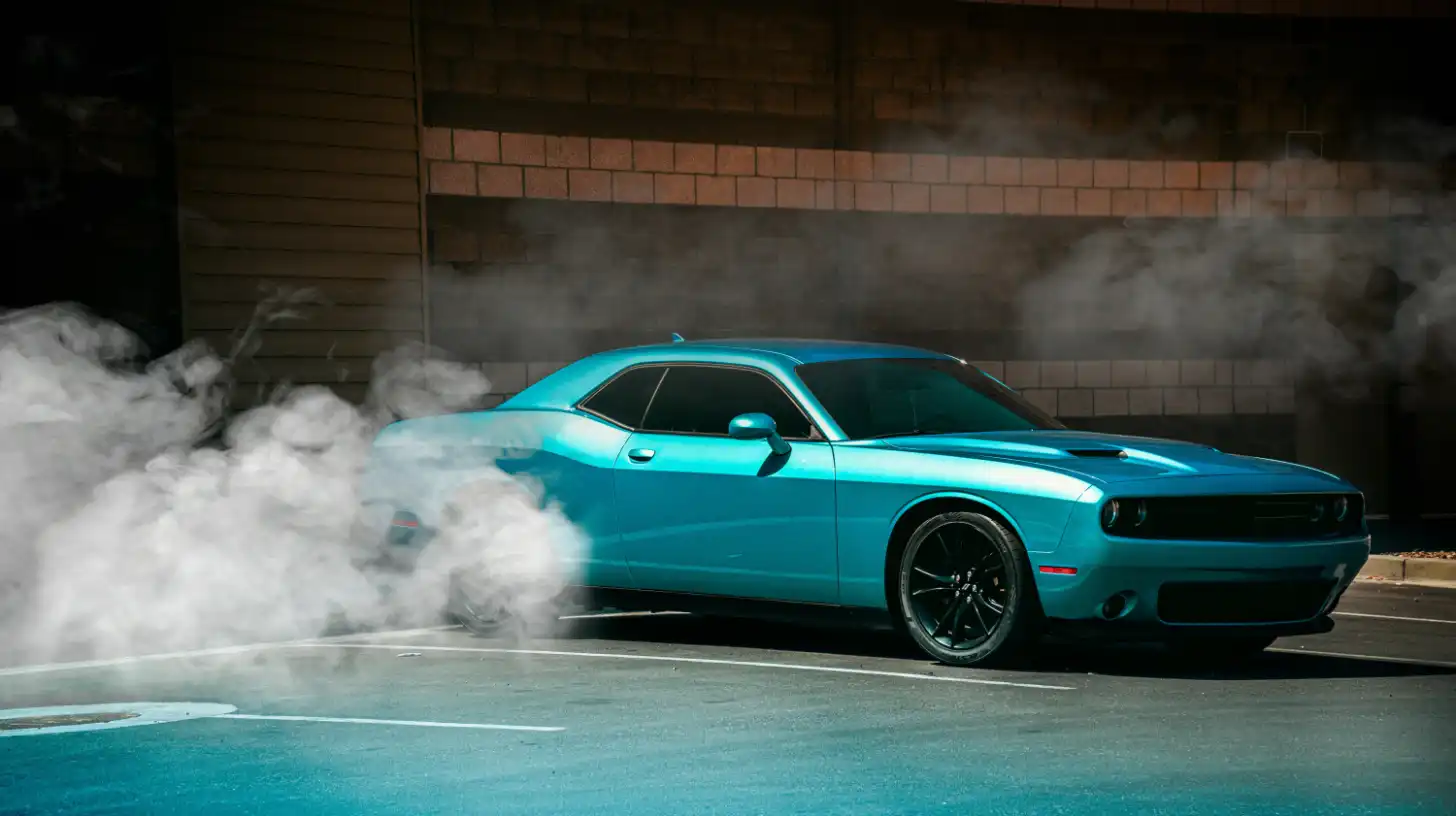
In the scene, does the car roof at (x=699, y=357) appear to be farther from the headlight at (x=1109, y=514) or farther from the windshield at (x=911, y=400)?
the headlight at (x=1109, y=514)

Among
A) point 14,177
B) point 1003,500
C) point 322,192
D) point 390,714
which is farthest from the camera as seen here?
point 322,192

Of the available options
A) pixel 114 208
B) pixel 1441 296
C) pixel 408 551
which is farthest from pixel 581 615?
pixel 1441 296

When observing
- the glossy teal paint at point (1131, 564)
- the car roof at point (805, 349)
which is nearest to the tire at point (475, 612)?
the car roof at point (805, 349)

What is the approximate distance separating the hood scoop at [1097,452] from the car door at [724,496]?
3.49 feet

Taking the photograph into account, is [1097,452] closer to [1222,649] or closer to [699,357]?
[1222,649]

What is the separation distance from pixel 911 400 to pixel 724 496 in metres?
1.03

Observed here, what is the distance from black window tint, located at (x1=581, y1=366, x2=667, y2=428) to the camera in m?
10.3

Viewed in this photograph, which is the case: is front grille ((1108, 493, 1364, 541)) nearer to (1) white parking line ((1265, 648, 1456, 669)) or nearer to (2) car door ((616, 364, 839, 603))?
(1) white parking line ((1265, 648, 1456, 669))

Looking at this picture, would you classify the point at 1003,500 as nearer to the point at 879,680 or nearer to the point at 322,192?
the point at 879,680

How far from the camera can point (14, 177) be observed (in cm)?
1359

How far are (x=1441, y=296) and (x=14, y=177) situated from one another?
1221 centimetres

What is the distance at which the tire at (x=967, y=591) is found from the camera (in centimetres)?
874

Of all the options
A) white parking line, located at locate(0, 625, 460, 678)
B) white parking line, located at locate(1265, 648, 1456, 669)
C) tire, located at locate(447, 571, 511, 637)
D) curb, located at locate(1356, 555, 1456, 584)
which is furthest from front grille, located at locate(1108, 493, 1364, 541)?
curb, located at locate(1356, 555, 1456, 584)

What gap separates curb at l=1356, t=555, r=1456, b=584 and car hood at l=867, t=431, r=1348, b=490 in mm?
4679
